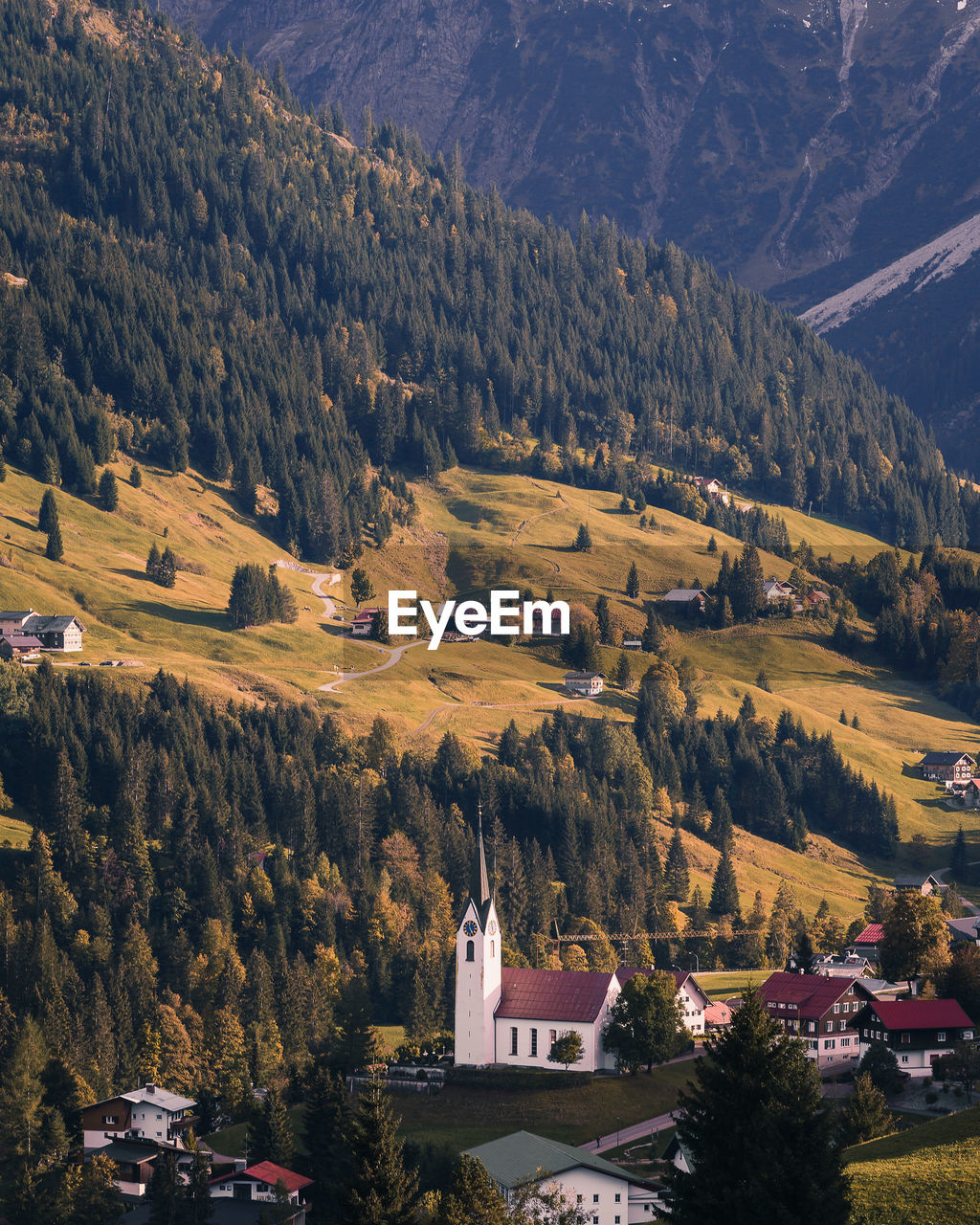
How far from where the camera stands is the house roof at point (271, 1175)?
392 ft

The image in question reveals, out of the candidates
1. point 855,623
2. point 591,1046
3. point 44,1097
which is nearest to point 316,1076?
point 591,1046

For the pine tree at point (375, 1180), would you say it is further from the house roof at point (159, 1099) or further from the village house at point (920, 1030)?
the house roof at point (159, 1099)

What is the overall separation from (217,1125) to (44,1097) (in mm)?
15086

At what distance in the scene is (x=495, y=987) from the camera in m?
142

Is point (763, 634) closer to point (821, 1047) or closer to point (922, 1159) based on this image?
point (821, 1047)

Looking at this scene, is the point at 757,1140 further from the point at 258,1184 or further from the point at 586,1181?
the point at 258,1184

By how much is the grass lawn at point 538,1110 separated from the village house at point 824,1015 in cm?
913

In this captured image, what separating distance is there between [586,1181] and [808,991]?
3500 centimetres

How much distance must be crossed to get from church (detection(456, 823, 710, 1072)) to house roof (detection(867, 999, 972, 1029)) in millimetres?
22821

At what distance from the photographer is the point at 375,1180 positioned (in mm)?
81250

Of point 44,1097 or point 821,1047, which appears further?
point 44,1097

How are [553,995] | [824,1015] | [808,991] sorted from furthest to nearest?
[553,995] < [808,991] < [824,1015]

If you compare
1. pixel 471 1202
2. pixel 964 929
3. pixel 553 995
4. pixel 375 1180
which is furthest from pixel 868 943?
pixel 375 1180

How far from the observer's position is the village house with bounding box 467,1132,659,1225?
336 feet
